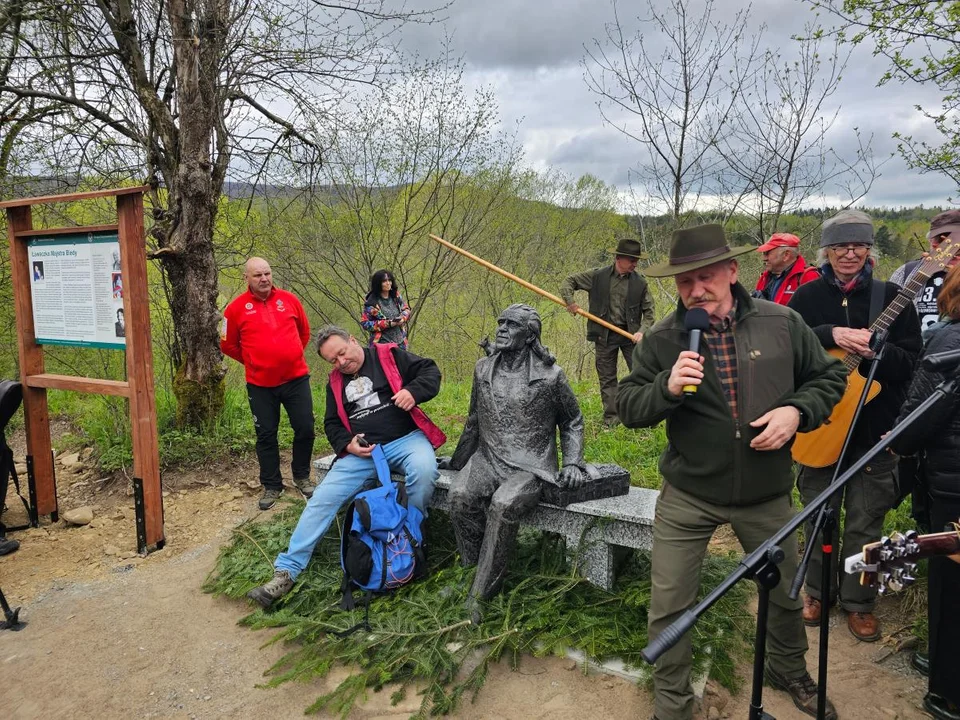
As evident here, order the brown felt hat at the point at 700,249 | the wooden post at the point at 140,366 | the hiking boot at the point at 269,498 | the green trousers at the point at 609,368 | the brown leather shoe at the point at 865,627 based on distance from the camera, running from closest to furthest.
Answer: the brown felt hat at the point at 700,249 → the brown leather shoe at the point at 865,627 → the wooden post at the point at 140,366 → the hiking boot at the point at 269,498 → the green trousers at the point at 609,368

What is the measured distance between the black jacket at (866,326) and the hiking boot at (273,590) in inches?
125

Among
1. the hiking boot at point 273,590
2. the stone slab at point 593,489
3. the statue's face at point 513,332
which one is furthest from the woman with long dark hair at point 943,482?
the hiking boot at point 273,590

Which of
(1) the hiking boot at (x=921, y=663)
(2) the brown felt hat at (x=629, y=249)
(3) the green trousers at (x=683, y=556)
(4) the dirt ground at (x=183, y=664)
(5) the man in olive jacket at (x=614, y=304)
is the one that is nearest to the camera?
(3) the green trousers at (x=683, y=556)

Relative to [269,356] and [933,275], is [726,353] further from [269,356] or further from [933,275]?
[269,356]

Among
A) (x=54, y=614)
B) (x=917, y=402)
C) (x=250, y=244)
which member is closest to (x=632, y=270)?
(x=917, y=402)

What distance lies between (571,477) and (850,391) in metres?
1.41

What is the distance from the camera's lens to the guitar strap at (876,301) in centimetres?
308

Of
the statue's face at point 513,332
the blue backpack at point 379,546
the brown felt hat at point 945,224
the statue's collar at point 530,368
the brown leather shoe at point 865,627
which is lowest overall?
the brown leather shoe at point 865,627

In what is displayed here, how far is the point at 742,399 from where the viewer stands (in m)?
2.29

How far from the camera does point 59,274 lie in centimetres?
482

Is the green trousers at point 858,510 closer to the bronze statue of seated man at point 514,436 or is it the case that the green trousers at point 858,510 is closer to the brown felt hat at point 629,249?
the bronze statue of seated man at point 514,436

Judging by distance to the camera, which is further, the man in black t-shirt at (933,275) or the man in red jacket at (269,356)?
the man in red jacket at (269,356)

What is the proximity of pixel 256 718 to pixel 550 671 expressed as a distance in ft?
4.45

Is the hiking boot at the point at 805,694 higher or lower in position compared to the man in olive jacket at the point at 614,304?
lower
